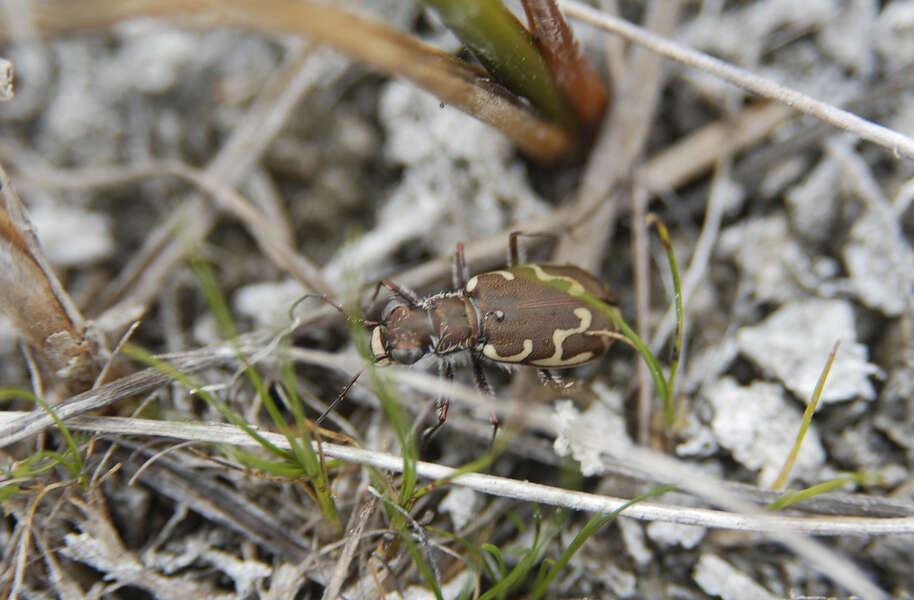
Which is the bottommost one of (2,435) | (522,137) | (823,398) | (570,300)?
(823,398)

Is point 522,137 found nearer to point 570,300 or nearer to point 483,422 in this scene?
point 570,300

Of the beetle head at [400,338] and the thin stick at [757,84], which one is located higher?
the thin stick at [757,84]

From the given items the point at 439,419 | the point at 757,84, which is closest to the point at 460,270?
the point at 439,419

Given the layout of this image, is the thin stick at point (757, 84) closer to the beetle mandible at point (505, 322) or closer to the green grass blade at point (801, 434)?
the green grass blade at point (801, 434)

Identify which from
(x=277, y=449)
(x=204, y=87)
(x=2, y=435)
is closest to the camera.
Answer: (x=277, y=449)

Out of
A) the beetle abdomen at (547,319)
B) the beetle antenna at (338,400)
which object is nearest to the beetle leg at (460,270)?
the beetle abdomen at (547,319)

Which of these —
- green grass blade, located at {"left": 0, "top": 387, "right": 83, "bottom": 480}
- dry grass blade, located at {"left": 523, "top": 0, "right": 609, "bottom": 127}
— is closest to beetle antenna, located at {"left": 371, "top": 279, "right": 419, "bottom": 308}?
dry grass blade, located at {"left": 523, "top": 0, "right": 609, "bottom": 127}

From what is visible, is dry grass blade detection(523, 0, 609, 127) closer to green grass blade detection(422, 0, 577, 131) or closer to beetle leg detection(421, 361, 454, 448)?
green grass blade detection(422, 0, 577, 131)

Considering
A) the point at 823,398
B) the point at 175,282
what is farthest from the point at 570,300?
the point at 175,282
